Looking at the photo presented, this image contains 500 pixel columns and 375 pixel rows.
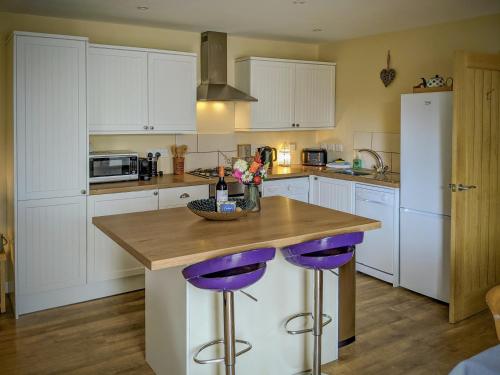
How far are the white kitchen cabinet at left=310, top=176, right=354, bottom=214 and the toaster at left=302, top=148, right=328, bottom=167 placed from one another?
417 mm

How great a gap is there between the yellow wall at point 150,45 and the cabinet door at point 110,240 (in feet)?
2.39

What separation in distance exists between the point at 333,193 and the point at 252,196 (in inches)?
89.1

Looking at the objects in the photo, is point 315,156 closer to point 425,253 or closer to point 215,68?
point 215,68

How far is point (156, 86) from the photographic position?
15.5ft

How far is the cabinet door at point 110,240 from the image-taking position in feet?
14.1

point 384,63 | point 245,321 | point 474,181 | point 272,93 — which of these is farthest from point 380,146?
point 245,321

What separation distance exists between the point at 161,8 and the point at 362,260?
304 cm

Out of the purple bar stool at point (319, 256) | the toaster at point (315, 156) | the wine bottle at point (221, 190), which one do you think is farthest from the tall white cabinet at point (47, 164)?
the toaster at point (315, 156)

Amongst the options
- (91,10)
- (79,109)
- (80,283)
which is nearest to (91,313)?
(80,283)

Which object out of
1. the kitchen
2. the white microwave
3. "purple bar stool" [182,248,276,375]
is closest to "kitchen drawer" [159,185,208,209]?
the kitchen

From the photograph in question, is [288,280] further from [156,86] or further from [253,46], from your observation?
[253,46]

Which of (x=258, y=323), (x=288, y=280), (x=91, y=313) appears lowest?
(x=91, y=313)

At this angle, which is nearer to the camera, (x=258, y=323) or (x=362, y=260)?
(x=258, y=323)

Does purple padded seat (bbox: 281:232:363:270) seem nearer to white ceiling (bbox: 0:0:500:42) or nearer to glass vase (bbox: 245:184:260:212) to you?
glass vase (bbox: 245:184:260:212)
